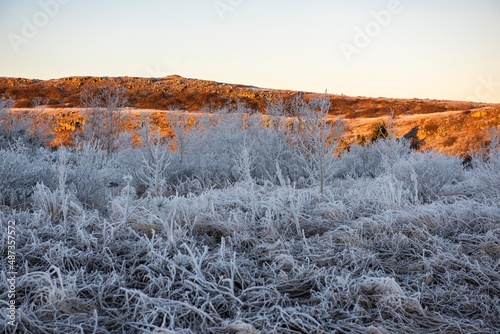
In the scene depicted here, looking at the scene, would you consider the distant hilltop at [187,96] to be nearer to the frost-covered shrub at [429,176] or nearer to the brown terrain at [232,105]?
the brown terrain at [232,105]

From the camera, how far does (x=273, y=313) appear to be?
8.59ft

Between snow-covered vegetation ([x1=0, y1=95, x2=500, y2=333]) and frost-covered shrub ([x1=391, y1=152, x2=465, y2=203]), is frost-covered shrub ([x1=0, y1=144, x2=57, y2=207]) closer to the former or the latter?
snow-covered vegetation ([x1=0, y1=95, x2=500, y2=333])

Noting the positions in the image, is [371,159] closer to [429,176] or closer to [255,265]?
[429,176]

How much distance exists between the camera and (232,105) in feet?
121

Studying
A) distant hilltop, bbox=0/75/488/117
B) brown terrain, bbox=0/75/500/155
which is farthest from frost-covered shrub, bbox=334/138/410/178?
distant hilltop, bbox=0/75/488/117

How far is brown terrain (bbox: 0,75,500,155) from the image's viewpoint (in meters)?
24.6

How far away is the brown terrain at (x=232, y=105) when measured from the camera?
24.6m

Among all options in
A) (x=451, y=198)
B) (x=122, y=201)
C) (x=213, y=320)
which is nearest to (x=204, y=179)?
(x=122, y=201)

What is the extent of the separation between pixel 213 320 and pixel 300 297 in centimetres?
72

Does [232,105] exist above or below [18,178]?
above

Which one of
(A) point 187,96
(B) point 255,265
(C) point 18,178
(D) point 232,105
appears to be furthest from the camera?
(A) point 187,96

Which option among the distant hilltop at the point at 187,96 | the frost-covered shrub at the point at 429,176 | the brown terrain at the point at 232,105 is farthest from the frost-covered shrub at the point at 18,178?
the distant hilltop at the point at 187,96

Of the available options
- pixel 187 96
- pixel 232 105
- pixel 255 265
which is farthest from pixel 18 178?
pixel 187 96

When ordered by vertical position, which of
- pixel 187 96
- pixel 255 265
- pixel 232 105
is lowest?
pixel 255 265
